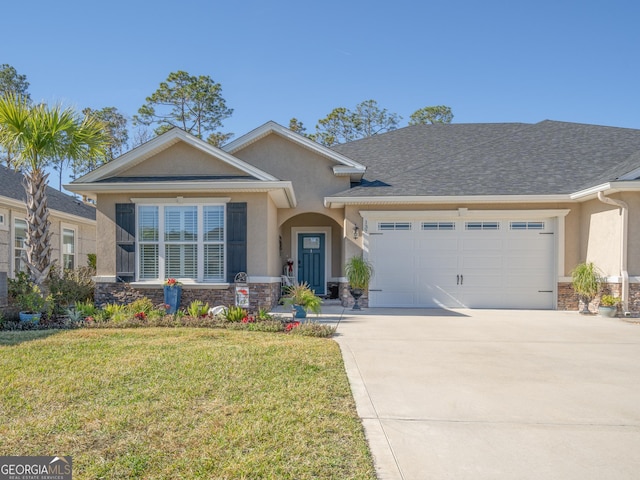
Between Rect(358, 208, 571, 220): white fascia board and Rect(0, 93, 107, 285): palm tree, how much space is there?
7364 millimetres

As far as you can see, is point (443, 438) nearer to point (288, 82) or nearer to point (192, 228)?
point (192, 228)

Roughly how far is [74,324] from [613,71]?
60.6 ft

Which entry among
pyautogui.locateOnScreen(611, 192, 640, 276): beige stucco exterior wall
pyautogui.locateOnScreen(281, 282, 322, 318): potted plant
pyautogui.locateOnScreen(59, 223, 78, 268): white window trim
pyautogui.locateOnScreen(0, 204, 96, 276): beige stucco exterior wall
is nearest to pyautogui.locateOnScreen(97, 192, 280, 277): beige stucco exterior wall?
pyautogui.locateOnScreen(0, 204, 96, 276): beige stucco exterior wall

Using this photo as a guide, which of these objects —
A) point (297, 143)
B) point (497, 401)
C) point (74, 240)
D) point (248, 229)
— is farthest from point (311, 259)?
point (497, 401)

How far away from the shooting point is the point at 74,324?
8211mm

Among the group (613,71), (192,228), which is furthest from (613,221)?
(192,228)

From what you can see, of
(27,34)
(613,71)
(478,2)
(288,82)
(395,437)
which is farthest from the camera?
(288,82)

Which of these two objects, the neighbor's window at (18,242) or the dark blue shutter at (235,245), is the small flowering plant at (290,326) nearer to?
the dark blue shutter at (235,245)

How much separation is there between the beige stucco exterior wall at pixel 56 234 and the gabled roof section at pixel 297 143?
584 cm

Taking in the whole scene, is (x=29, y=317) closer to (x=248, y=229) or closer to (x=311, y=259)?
(x=248, y=229)

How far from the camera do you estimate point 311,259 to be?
1499 centimetres

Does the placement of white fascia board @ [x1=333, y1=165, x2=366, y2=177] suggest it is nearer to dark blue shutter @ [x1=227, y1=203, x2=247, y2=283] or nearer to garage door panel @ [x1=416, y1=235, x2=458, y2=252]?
garage door panel @ [x1=416, y1=235, x2=458, y2=252]

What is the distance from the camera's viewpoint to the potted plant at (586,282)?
34.7 feet

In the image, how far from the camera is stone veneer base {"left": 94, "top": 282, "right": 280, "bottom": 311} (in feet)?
34.1
